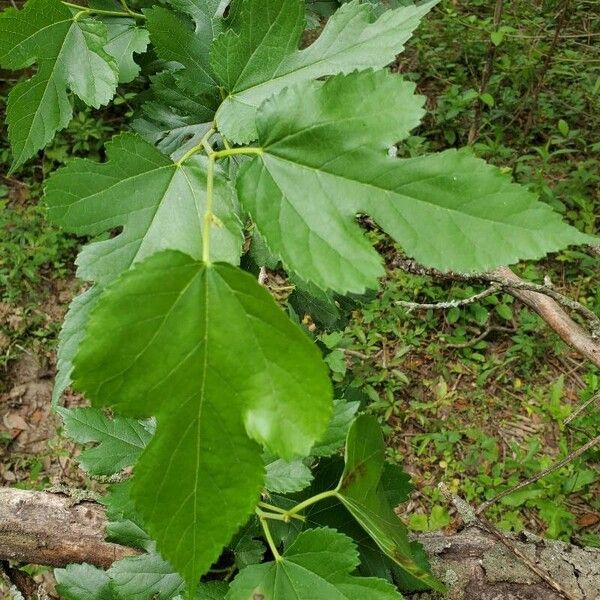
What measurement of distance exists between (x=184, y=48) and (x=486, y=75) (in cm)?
306

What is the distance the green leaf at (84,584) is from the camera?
1351 millimetres

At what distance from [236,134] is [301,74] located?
135mm

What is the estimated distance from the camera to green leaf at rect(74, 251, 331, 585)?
64 centimetres

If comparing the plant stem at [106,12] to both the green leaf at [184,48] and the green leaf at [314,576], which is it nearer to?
the green leaf at [184,48]

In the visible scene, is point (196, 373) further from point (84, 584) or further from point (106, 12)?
point (84, 584)

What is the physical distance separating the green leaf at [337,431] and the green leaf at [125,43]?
0.75 meters

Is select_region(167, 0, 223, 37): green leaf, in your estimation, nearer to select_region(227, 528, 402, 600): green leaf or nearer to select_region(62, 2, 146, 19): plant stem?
select_region(62, 2, 146, 19): plant stem

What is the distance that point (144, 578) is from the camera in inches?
49.1

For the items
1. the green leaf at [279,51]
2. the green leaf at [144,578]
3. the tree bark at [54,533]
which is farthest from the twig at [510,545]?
the green leaf at [279,51]

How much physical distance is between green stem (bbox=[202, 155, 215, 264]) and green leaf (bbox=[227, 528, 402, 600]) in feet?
1.74

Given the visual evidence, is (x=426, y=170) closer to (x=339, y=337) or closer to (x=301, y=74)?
(x=301, y=74)

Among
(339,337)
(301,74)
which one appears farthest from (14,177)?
(301,74)

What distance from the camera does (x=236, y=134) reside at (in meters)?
0.90

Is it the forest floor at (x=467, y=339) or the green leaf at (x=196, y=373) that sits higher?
the green leaf at (x=196, y=373)
